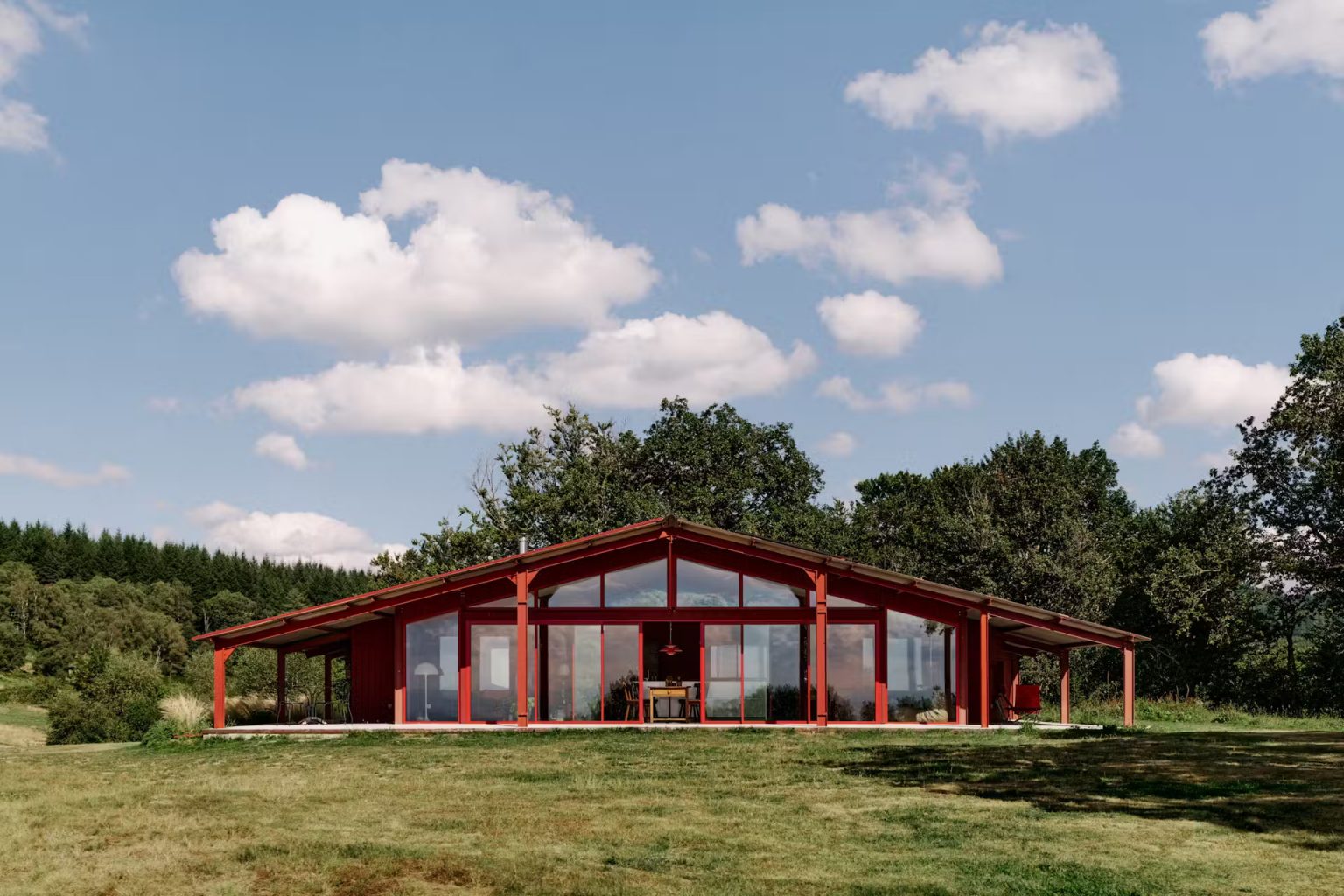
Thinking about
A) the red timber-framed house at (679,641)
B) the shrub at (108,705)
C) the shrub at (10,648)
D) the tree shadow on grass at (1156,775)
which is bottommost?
the shrub at (10,648)

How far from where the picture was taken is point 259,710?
101ft

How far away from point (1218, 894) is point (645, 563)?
1702 cm

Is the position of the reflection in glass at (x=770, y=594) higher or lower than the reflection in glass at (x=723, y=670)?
higher

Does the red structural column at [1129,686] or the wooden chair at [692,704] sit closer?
the wooden chair at [692,704]

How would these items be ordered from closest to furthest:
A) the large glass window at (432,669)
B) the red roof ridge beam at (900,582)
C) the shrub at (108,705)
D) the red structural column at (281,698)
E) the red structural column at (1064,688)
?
1. the red roof ridge beam at (900,582)
2. the large glass window at (432,669)
3. the red structural column at (1064,688)
4. the red structural column at (281,698)
5. the shrub at (108,705)

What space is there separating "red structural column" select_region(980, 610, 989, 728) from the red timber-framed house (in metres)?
0.04

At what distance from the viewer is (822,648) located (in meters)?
24.9

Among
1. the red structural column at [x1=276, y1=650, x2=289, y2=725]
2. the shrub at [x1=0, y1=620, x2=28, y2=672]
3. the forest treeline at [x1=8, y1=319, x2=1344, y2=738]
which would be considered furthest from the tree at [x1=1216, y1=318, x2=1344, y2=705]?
the shrub at [x1=0, y1=620, x2=28, y2=672]

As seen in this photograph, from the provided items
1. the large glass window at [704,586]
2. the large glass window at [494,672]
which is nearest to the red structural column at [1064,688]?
the large glass window at [704,586]

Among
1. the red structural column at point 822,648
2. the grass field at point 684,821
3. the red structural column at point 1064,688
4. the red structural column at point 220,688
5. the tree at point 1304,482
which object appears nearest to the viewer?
the grass field at point 684,821

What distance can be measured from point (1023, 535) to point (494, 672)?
1206 inches

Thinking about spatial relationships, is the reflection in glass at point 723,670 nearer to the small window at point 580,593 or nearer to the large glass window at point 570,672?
the large glass window at point 570,672

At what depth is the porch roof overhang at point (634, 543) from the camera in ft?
79.6

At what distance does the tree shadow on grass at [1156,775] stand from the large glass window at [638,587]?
22.3ft
